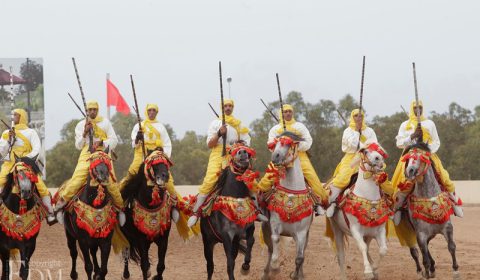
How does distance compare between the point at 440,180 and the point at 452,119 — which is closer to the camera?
the point at 440,180

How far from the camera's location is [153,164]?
12.0 meters

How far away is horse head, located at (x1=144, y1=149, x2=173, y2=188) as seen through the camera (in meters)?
11.9

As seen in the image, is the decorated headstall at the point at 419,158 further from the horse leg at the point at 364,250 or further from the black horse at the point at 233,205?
the black horse at the point at 233,205

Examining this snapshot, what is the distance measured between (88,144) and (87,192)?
1.69 metres

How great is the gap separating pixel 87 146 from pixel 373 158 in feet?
15.9

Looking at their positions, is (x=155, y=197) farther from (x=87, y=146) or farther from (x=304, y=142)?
(x=304, y=142)

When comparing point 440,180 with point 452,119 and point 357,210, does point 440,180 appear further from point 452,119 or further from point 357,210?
point 452,119

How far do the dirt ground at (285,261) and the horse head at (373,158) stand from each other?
2.84 metres

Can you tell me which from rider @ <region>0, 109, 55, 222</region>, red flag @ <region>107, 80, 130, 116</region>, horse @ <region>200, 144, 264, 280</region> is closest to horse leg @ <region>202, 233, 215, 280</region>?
horse @ <region>200, 144, 264, 280</region>

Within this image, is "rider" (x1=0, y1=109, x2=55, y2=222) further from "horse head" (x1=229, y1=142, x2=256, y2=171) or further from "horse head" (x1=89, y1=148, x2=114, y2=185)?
"horse head" (x1=229, y1=142, x2=256, y2=171)

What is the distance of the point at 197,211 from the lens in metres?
12.6

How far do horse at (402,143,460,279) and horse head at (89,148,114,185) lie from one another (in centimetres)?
458

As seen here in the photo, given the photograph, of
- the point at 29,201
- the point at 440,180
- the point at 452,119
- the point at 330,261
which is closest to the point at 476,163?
the point at 452,119

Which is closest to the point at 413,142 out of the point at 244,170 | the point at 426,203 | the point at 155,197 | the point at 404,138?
the point at 404,138
